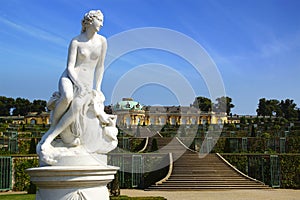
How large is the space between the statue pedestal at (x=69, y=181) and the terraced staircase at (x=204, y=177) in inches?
522

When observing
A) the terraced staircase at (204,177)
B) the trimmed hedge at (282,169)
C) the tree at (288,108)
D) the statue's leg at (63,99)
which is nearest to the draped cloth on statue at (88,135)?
the statue's leg at (63,99)

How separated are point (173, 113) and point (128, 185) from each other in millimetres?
34719

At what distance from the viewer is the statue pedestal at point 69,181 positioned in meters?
5.43

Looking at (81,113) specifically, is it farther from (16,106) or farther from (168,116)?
(16,106)

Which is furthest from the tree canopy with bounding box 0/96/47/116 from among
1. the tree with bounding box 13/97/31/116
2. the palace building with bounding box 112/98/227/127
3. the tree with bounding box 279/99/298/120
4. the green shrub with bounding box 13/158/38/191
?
the green shrub with bounding box 13/158/38/191

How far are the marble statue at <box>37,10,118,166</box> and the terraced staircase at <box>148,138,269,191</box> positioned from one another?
13.0 meters

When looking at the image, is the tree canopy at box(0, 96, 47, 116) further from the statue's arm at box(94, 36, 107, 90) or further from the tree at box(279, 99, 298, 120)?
the statue's arm at box(94, 36, 107, 90)

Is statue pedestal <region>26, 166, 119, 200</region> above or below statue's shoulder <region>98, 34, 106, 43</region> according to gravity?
below

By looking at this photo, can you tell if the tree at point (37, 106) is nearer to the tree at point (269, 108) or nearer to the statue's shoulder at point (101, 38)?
the tree at point (269, 108)

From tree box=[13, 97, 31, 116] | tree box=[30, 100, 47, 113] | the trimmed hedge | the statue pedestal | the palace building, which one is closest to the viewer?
the statue pedestal

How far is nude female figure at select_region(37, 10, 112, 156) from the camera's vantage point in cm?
589

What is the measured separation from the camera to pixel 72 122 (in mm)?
5941

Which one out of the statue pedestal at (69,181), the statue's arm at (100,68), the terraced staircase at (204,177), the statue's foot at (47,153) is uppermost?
→ the statue's arm at (100,68)

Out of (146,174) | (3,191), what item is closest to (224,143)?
(146,174)
